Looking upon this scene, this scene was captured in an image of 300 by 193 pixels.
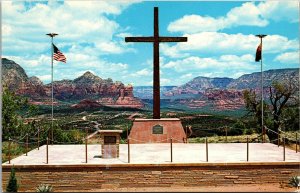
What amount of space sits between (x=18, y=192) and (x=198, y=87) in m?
137

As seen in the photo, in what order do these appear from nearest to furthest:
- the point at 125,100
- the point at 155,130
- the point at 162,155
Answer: the point at 162,155 → the point at 155,130 → the point at 125,100

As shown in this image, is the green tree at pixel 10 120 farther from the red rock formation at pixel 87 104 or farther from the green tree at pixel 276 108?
the red rock formation at pixel 87 104

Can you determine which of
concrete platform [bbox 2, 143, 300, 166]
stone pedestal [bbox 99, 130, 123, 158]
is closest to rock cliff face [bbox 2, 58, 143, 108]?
concrete platform [bbox 2, 143, 300, 166]

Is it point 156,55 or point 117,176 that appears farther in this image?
point 156,55

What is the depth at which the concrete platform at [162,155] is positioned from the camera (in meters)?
→ 16.7

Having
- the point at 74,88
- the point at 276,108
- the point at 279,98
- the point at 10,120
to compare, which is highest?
the point at 74,88

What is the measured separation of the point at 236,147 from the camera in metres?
21.4

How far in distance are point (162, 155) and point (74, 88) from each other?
94.5m

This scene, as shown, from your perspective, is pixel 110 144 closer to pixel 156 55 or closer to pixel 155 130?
pixel 155 130

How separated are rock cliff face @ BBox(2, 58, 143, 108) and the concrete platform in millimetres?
71662

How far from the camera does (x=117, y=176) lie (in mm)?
16000

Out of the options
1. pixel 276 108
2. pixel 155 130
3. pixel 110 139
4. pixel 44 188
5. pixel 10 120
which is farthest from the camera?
pixel 276 108

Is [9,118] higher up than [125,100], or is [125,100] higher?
[125,100]

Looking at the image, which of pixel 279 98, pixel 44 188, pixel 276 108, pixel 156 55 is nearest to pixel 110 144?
pixel 44 188
